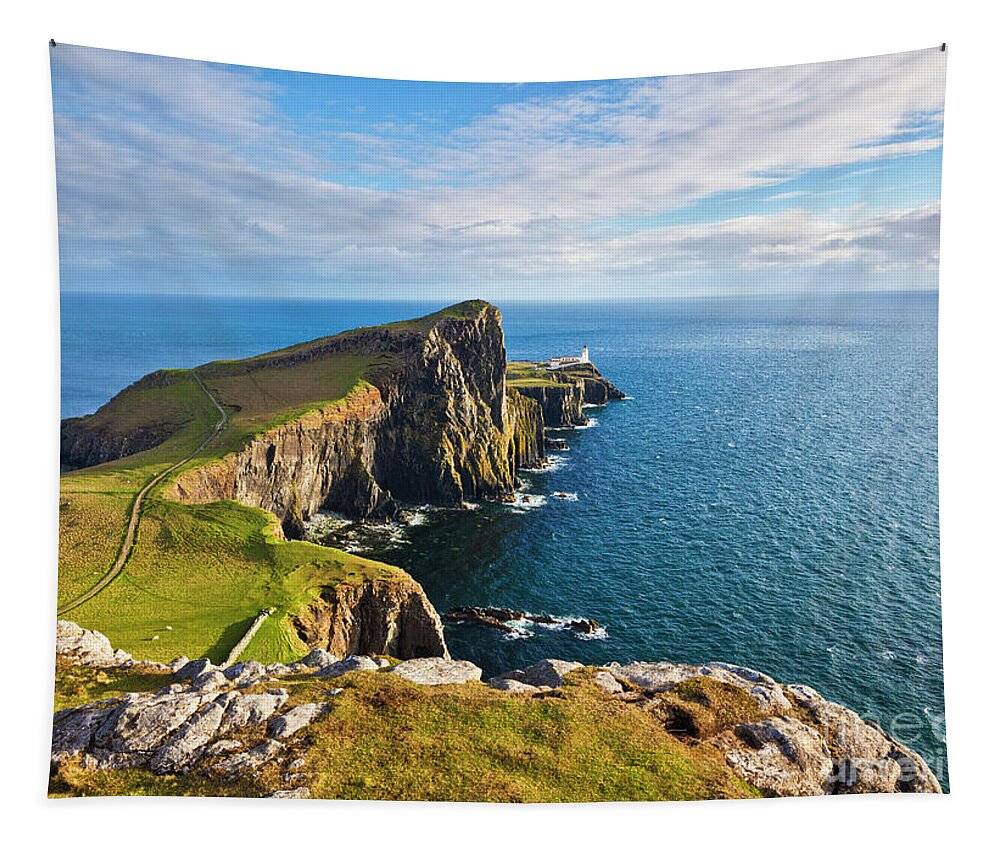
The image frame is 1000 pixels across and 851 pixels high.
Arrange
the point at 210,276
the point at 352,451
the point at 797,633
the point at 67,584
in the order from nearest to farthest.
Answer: the point at 67,584 → the point at 210,276 → the point at 797,633 → the point at 352,451

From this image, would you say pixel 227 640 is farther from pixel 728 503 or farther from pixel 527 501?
pixel 527 501

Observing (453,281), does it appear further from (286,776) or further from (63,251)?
(286,776)

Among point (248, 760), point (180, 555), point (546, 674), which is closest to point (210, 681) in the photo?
point (248, 760)

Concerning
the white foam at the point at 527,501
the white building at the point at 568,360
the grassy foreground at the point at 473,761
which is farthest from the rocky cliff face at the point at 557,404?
the grassy foreground at the point at 473,761

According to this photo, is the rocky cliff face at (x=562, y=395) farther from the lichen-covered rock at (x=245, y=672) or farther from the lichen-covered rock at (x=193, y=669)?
the lichen-covered rock at (x=193, y=669)

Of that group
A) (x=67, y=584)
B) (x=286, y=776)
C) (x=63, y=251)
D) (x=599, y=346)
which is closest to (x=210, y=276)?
(x=63, y=251)

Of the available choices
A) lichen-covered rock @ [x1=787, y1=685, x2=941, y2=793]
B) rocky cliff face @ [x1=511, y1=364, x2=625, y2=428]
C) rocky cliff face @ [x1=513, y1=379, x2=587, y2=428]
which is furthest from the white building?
lichen-covered rock @ [x1=787, y1=685, x2=941, y2=793]

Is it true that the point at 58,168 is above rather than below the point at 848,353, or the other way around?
above

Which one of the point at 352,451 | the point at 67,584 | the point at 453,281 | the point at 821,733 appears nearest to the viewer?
the point at 821,733
